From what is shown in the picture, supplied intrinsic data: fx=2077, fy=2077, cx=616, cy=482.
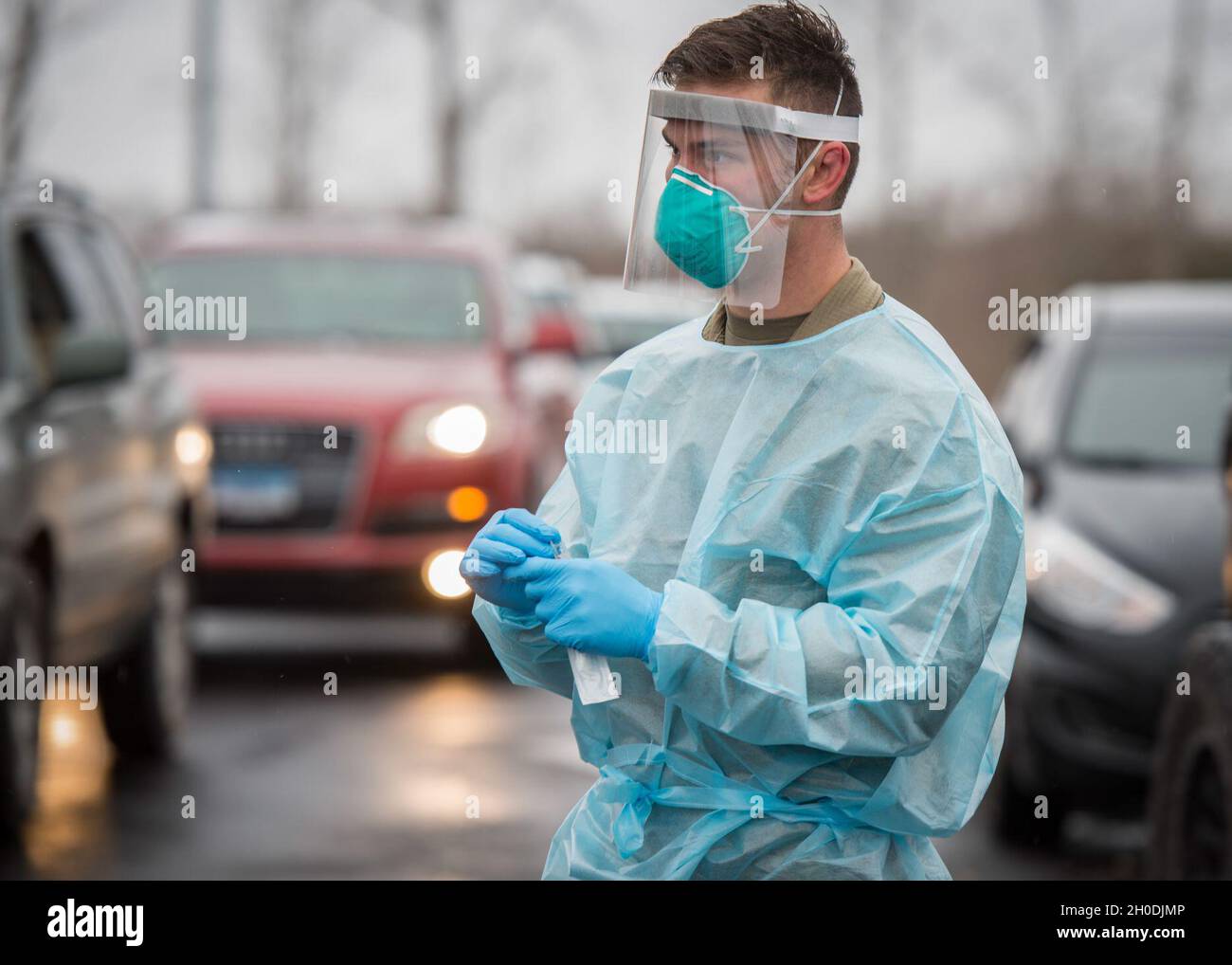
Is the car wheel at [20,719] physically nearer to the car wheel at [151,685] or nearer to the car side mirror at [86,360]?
the car side mirror at [86,360]

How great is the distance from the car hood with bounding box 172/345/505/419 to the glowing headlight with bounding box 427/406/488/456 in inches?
3.2

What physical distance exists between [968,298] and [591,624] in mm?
2076

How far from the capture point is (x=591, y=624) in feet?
7.76

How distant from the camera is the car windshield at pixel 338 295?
8.95 meters

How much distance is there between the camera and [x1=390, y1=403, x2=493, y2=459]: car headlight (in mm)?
8102

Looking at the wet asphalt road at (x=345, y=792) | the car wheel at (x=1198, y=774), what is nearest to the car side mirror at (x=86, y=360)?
the wet asphalt road at (x=345, y=792)

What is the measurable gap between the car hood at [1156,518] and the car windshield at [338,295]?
317 cm

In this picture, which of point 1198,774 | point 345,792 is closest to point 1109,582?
point 1198,774

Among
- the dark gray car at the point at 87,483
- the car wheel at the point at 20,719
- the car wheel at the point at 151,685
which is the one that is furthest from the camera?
the car wheel at the point at 151,685

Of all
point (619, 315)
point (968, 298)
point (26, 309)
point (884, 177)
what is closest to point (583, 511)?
point (884, 177)

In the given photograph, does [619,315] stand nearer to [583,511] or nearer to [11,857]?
[11,857]

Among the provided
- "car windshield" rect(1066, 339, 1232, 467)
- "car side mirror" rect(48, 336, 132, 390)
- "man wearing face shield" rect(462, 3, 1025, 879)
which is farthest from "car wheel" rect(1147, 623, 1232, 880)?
"car side mirror" rect(48, 336, 132, 390)

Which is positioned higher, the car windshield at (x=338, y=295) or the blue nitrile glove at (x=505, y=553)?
the blue nitrile glove at (x=505, y=553)

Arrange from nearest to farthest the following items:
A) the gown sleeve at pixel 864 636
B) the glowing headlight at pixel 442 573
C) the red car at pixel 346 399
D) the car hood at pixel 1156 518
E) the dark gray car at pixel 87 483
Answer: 1. the gown sleeve at pixel 864 636
2. the dark gray car at pixel 87 483
3. the car hood at pixel 1156 518
4. the glowing headlight at pixel 442 573
5. the red car at pixel 346 399
